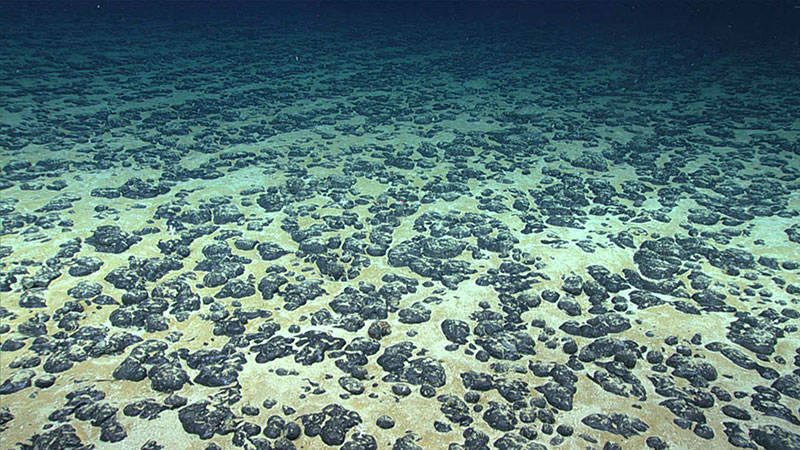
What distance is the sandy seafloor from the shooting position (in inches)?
57.3

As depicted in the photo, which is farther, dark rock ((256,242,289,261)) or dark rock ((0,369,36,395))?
dark rock ((256,242,289,261))

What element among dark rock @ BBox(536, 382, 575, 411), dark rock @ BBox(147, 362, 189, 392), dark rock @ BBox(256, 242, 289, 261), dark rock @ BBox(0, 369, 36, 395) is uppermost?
dark rock @ BBox(536, 382, 575, 411)

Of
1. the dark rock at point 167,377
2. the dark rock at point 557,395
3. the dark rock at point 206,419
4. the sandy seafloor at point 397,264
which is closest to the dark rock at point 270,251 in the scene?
the sandy seafloor at point 397,264

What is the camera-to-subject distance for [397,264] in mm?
2146

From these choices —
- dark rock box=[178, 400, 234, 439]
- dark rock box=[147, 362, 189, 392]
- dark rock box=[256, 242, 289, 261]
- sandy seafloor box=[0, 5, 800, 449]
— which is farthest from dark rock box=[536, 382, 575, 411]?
dark rock box=[256, 242, 289, 261]

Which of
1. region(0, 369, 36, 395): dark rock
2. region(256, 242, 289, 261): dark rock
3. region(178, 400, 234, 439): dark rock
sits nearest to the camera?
region(178, 400, 234, 439): dark rock

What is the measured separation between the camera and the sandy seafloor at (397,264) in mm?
1456

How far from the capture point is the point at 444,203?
2668 mm

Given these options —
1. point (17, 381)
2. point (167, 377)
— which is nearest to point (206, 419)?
point (167, 377)

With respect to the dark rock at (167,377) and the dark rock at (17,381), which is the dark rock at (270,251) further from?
the dark rock at (17,381)

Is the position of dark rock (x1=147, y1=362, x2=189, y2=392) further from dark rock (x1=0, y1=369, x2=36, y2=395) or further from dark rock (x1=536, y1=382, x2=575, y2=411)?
dark rock (x1=536, y1=382, x2=575, y2=411)

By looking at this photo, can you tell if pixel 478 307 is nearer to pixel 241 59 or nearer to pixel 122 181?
pixel 122 181

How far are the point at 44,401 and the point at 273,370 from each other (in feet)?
1.90

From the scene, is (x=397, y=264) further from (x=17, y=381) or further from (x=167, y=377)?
(x=17, y=381)
